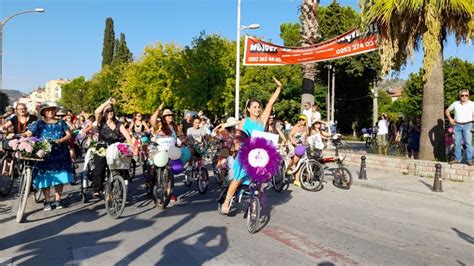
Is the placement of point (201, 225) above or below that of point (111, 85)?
below

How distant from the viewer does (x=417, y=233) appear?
6902 mm

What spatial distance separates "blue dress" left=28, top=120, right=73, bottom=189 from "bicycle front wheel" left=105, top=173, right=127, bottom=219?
106 cm

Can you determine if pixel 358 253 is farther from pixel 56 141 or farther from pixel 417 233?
pixel 56 141

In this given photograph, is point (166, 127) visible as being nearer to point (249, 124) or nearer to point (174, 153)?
point (174, 153)

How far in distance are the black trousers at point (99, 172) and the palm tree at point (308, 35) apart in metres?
10.0

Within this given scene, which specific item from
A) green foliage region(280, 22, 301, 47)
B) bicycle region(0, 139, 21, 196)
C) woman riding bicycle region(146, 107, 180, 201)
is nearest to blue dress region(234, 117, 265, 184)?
woman riding bicycle region(146, 107, 180, 201)

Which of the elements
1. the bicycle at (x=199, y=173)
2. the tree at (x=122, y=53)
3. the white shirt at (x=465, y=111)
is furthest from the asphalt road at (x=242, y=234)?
the tree at (x=122, y=53)

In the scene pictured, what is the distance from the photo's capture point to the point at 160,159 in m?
8.17

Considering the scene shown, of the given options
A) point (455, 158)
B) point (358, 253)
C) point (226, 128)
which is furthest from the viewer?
point (455, 158)

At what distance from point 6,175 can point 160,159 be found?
4023 mm

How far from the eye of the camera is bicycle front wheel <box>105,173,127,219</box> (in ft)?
24.9

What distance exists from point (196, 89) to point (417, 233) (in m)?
34.6

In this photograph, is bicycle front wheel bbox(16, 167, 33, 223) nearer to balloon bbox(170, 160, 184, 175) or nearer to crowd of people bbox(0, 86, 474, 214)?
crowd of people bbox(0, 86, 474, 214)

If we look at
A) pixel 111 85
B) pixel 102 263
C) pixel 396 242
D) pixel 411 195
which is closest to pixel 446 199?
pixel 411 195
